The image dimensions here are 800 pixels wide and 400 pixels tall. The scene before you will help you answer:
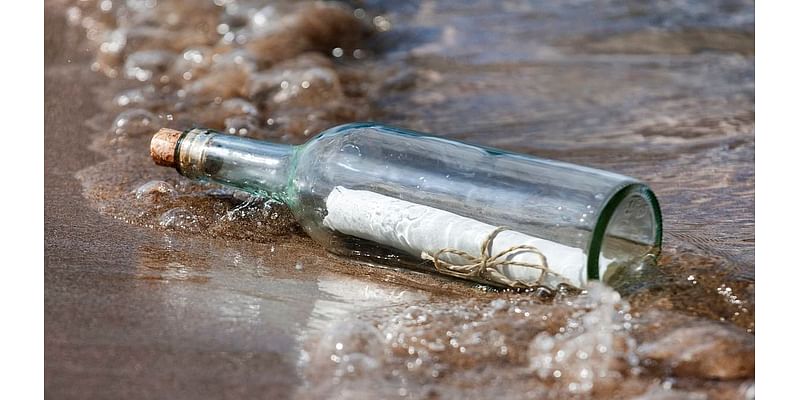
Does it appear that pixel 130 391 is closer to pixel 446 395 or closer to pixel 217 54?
pixel 446 395

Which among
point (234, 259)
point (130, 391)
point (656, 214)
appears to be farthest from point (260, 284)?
point (656, 214)

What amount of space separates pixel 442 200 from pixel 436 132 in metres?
1.28

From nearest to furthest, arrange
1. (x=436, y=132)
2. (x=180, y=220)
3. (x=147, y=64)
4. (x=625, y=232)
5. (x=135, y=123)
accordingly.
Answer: (x=625, y=232)
(x=180, y=220)
(x=135, y=123)
(x=436, y=132)
(x=147, y=64)

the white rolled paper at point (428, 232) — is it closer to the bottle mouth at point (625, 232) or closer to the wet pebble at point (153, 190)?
the bottle mouth at point (625, 232)

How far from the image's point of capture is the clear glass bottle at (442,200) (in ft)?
5.12

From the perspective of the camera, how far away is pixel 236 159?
1.86 m

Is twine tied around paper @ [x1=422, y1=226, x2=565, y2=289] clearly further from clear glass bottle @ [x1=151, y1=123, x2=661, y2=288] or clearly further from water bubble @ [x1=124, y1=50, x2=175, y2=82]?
water bubble @ [x1=124, y1=50, x2=175, y2=82]

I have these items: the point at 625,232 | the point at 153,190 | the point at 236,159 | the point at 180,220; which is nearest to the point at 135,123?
the point at 153,190

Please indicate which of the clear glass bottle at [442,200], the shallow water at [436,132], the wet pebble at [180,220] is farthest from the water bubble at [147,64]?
the clear glass bottle at [442,200]

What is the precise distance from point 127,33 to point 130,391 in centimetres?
261

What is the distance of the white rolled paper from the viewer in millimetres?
1553

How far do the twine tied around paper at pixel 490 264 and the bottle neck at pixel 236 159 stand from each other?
1.25 feet

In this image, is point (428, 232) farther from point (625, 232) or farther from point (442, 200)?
point (625, 232)

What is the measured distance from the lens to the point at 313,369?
1.38m
